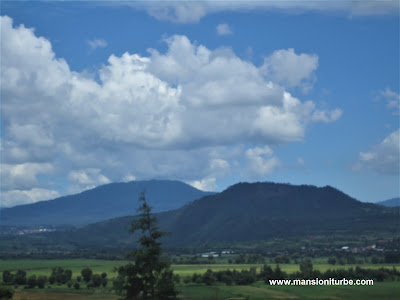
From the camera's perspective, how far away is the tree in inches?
1757

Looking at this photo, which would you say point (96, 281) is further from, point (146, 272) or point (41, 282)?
point (146, 272)

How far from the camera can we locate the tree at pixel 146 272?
146 ft

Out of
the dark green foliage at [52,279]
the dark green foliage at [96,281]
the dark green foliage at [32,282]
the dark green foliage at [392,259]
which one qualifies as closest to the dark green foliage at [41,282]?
the dark green foliage at [32,282]

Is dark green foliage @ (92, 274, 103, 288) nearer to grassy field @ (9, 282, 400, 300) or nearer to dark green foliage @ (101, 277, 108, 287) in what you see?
dark green foliage @ (101, 277, 108, 287)

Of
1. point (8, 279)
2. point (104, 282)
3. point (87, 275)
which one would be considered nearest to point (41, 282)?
point (87, 275)

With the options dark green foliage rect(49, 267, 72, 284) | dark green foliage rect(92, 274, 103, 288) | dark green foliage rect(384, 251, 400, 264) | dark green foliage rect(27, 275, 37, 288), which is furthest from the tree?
dark green foliage rect(384, 251, 400, 264)

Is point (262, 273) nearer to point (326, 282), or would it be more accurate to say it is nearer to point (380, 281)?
point (326, 282)

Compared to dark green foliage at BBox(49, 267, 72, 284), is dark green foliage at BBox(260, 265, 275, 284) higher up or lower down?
lower down

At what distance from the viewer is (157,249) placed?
45000mm

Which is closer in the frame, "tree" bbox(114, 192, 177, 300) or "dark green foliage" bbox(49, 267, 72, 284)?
"tree" bbox(114, 192, 177, 300)

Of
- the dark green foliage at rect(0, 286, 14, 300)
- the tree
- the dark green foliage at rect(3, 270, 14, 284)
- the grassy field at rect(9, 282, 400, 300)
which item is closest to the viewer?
the tree

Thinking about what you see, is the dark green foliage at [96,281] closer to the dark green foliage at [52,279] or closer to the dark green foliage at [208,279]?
the dark green foliage at [52,279]

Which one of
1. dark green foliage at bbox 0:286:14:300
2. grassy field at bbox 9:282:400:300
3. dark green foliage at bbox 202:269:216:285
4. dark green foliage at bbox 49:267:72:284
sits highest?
dark green foliage at bbox 0:286:14:300

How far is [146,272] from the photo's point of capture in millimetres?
45062
